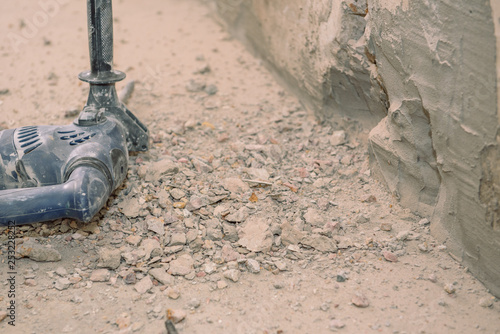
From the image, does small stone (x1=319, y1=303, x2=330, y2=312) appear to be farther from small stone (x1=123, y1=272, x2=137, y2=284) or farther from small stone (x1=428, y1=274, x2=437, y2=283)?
small stone (x1=123, y1=272, x2=137, y2=284)

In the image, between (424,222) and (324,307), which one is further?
(424,222)

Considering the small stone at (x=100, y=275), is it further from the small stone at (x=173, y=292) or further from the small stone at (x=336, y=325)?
the small stone at (x=336, y=325)

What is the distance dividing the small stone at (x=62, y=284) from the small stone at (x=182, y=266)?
361 mm

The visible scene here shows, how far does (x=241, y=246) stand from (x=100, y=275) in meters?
0.53

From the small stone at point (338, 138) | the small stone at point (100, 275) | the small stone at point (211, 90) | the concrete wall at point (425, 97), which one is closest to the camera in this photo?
the concrete wall at point (425, 97)

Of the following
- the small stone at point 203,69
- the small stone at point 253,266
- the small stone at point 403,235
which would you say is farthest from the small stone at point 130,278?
the small stone at point 203,69

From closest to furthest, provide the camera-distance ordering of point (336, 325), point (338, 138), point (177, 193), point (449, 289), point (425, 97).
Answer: point (336, 325) → point (449, 289) → point (425, 97) → point (177, 193) → point (338, 138)

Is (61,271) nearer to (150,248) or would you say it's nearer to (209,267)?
(150,248)

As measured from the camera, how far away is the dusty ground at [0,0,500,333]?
166 centimetres

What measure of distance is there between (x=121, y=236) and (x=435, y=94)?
1.30 metres

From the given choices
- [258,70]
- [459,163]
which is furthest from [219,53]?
[459,163]

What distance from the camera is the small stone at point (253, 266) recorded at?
1824mm

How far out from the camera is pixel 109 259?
1.84 meters

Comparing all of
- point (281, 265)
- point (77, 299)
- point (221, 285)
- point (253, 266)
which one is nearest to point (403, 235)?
point (281, 265)
